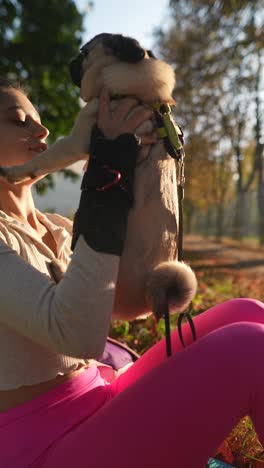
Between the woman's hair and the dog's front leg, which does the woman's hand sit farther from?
the woman's hair

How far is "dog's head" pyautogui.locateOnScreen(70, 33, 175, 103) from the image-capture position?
50.2 inches

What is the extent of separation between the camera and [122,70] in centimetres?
128

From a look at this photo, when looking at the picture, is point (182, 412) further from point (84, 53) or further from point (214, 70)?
point (214, 70)

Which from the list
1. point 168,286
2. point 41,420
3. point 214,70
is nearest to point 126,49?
point 168,286

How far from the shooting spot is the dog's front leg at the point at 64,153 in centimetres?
127

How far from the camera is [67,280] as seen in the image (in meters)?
1.20

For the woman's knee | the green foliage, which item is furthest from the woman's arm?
the green foliage

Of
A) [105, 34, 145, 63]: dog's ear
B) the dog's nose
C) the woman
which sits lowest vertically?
the woman

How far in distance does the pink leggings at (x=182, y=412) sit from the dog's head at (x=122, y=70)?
29.0 inches

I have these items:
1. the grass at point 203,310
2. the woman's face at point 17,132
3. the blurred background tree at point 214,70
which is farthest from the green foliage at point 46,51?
the woman's face at point 17,132

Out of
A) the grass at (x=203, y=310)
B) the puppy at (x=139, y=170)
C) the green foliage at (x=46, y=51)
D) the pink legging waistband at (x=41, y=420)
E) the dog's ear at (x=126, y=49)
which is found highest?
the green foliage at (x=46, y=51)

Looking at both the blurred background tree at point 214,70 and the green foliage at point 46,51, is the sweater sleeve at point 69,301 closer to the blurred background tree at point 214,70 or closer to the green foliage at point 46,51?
the blurred background tree at point 214,70

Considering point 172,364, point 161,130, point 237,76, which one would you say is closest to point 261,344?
point 172,364

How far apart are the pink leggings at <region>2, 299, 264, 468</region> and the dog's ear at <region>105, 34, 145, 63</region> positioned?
2.72 ft
